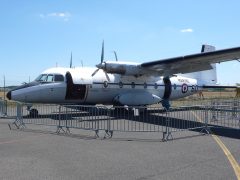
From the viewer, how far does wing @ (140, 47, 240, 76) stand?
58.3 feet

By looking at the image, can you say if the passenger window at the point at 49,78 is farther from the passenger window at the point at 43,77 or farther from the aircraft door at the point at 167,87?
the aircraft door at the point at 167,87

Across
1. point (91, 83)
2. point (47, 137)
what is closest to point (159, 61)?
point (91, 83)

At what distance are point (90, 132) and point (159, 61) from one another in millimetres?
8847

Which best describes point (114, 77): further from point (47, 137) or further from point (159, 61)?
point (47, 137)

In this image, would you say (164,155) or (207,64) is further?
(207,64)

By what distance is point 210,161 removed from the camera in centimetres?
809

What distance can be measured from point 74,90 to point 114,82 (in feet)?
9.77

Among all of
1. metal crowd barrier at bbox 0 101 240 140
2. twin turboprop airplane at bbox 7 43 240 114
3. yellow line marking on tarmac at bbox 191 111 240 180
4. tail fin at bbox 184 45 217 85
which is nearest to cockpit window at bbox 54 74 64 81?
twin turboprop airplane at bbox 7 43 240 114

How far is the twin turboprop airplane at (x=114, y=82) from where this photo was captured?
61.6 feet

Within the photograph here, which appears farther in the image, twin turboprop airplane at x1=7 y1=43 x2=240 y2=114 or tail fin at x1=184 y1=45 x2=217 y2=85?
tail fin at x1=184 y1=45 x2=217 y2=85

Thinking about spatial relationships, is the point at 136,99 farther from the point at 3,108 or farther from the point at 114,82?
Result: the point at 3,108

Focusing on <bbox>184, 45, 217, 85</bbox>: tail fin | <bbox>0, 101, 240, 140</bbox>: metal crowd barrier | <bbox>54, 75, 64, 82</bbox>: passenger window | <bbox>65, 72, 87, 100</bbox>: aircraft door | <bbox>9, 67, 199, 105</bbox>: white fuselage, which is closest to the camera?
<bbox>0, 101, 240, 140</bbox>: metal crowd barrier

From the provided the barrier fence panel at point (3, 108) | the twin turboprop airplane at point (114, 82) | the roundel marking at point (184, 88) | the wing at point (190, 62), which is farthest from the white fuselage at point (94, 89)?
the wing at point (190, 62)

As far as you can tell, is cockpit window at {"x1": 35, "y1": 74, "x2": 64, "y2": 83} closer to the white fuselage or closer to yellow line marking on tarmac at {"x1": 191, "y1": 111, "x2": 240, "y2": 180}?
the white fuselage
